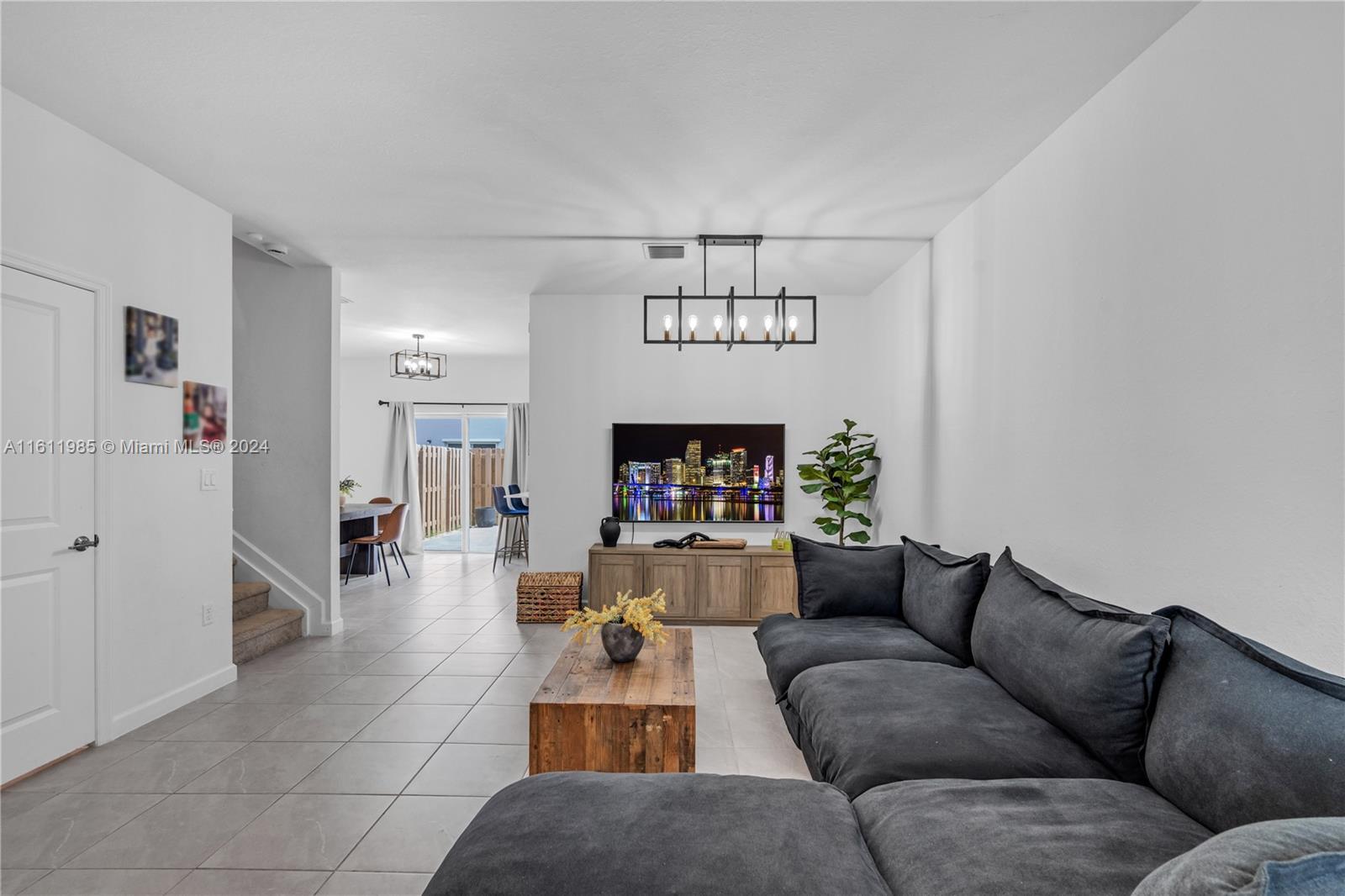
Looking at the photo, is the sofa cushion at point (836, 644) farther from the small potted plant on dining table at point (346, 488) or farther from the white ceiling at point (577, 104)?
the small potted plant on dining table at point (346, 488)

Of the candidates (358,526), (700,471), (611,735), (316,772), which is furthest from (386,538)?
(611,735)

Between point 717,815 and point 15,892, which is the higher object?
point 717,815

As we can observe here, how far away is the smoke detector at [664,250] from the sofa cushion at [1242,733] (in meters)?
3.46

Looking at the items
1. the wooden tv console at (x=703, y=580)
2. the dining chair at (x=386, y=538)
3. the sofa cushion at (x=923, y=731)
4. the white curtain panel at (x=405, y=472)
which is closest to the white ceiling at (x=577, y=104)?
the sofa cushion at (x=923, y=731)

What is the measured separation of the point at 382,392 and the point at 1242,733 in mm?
9517

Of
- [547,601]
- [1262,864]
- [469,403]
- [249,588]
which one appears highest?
[469,403]

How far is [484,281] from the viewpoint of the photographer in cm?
538

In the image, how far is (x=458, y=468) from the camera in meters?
9.39

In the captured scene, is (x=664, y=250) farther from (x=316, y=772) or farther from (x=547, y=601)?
(x=316, y=772)

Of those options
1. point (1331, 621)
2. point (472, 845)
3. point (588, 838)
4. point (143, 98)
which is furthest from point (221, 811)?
point (1331, 621)

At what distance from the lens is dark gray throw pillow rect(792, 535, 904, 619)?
3.65 metres

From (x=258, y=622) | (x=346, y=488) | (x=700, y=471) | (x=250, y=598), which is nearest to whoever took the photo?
(x=258, y=622)

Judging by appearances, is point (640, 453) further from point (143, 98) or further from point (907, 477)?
point (143, 98)

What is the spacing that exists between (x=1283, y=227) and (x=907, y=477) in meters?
3.10
